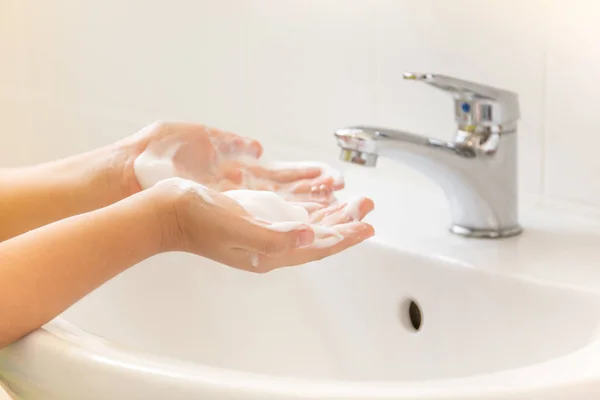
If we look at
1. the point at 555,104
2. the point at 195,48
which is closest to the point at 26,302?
the point at 555,104

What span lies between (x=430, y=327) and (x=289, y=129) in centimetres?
40

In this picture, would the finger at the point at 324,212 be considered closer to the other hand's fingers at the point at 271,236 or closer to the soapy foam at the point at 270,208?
the soapy foam at the point at 270,208

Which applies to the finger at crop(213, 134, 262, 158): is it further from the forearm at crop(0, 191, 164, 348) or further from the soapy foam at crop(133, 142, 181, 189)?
the forearm at crop(0, 191, 164, 348)

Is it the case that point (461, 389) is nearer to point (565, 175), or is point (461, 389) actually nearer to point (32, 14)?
point (565, 175)

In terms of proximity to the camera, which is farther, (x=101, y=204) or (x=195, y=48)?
(x=195, y=48)

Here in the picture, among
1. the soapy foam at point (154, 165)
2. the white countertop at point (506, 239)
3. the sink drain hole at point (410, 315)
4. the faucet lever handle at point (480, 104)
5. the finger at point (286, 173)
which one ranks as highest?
the faucet lever handle at point (480, 104)

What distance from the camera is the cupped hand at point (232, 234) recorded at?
593mm

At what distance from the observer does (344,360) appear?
794 mm

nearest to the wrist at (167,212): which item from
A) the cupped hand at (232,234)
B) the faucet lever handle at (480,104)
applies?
the cupped hand at (232,234)

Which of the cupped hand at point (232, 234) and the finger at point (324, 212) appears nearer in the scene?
the cupped hand at point (232, 234)

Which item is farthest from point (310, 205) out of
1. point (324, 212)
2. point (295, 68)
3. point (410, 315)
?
point (295, 68)

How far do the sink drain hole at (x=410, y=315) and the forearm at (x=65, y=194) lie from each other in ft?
0.86

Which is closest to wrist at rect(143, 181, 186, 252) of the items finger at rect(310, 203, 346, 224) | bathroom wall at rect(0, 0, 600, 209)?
finger at rect(310, 203, 346, 224)

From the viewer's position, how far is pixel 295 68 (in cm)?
105
